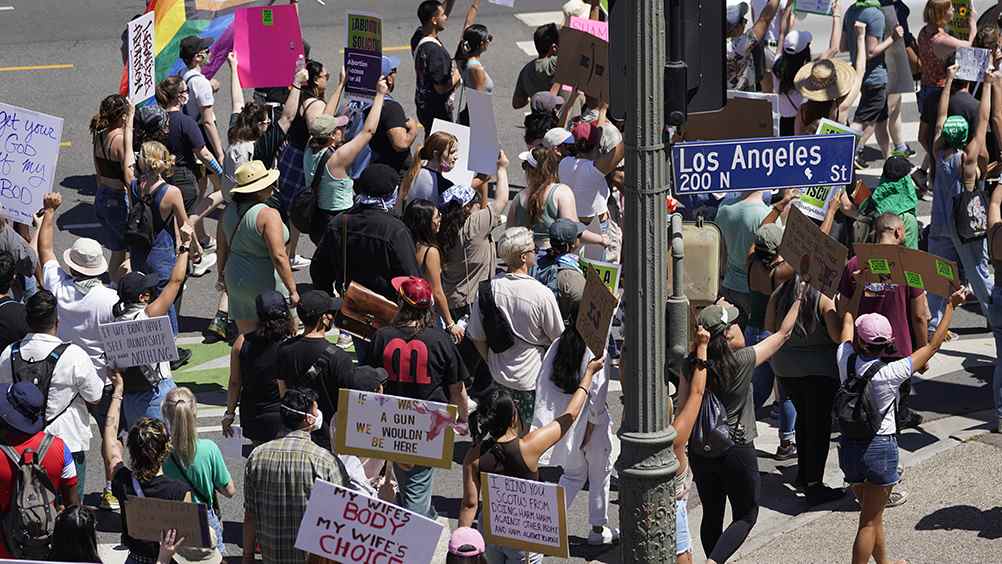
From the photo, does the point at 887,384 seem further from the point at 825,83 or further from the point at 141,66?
the point at 141,66

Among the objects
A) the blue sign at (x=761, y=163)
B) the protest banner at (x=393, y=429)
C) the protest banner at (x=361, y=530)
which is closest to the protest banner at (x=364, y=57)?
the protest banner at (x=393, y=429)

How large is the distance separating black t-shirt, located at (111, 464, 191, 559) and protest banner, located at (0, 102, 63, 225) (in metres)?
3.59

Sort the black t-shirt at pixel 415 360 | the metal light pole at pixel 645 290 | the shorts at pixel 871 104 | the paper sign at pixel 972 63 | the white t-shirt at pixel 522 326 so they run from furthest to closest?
the shorts at pixel 871 104
the paper sign at pixel 972 63
the white t-shirt at pixel 522 326
the black t-shirt at pixel 415 360
the metal light pole at pixel 645 290

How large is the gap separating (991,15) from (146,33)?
816 cm

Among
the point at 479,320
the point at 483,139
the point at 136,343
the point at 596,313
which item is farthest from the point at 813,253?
the point at 136,343

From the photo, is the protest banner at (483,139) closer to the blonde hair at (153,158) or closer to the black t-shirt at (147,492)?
the blonde hair at (153,158)

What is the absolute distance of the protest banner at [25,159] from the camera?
34.4ft

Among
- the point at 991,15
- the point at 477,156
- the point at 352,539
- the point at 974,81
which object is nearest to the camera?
the point at 352,539

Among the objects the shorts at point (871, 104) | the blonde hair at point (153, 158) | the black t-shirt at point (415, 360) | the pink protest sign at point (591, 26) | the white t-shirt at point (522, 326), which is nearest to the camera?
the black t-shirt at point (415, 360)

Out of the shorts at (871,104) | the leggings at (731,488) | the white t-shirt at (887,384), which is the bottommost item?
the leggings at (731,488)

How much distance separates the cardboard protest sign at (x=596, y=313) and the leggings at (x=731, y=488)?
1005 millimetres

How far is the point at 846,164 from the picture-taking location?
7.34 m

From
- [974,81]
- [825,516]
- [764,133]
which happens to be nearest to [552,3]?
[974,81]

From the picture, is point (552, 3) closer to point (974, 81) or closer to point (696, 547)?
point (974, 81)
